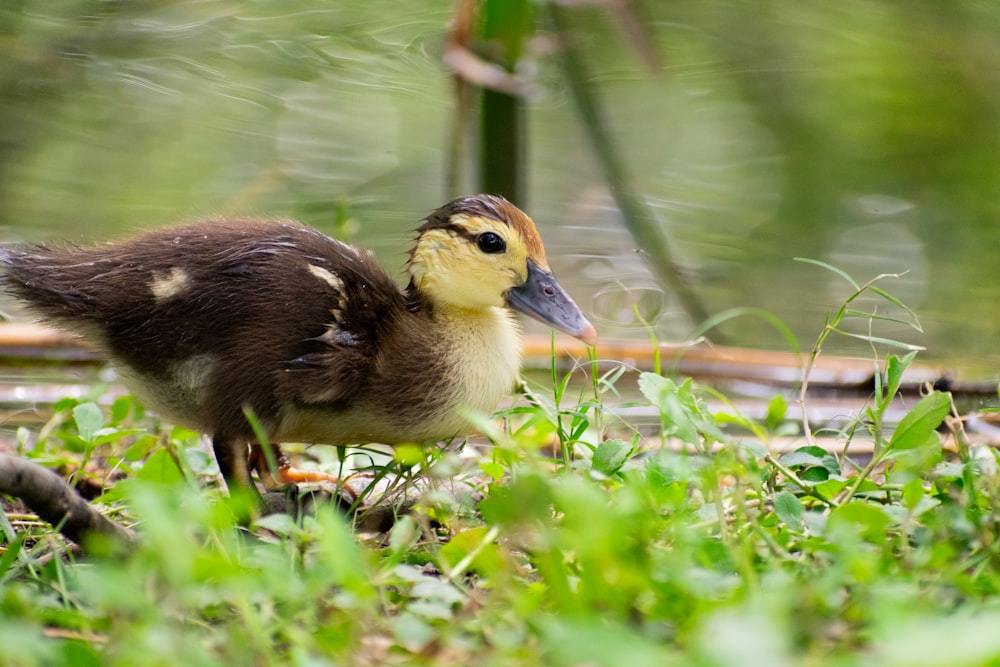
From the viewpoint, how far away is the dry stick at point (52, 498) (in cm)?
202

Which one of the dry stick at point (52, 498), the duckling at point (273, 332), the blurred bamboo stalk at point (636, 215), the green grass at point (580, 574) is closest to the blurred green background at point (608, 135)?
the blurred bamboo stalk at point (636, 215)

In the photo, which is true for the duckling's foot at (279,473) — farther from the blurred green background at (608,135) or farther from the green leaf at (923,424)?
the blurred green background at (608,135)

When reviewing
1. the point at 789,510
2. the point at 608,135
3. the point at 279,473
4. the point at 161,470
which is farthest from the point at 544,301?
the point at 608,135

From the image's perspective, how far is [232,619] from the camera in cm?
207

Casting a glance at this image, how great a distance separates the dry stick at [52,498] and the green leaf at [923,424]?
153 cm

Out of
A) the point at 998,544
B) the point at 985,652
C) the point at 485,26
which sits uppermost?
the point at 485,26

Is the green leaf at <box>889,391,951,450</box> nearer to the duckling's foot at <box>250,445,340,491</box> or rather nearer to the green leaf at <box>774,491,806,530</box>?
the green leaf at <box>774,491,806,530</box>

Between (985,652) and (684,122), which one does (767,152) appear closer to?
(684,122)

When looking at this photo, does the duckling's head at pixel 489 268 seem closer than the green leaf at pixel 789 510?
No

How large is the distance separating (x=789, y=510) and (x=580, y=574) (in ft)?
1.96

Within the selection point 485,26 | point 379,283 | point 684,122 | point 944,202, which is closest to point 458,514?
point 379,283

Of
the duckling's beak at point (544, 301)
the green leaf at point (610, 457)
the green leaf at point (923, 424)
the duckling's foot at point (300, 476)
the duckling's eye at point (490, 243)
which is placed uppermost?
the duckling's eye at point (490, 243)

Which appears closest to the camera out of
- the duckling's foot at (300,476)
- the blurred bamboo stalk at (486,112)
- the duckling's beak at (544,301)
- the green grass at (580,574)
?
the green grass at (580,574)

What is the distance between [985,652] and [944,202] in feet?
17.0
